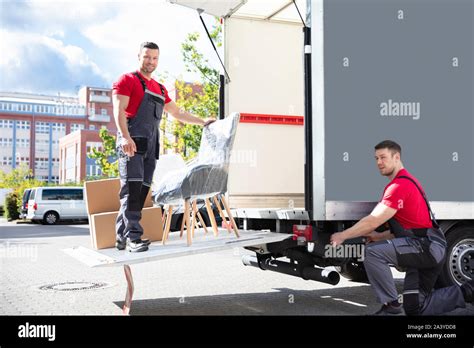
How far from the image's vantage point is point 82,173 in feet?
298

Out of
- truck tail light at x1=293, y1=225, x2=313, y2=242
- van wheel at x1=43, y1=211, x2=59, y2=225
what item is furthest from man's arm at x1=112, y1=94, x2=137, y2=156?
van wheel at x1=43, y1=211, x2=59, y2=225

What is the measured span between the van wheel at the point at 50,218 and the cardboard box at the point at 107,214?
22392 mm

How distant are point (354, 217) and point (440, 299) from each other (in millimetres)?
1093

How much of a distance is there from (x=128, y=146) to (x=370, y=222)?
2.29m

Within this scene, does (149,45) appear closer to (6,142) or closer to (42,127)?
(6,142)

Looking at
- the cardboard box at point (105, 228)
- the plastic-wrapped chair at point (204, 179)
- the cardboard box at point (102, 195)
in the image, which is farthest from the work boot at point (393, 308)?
the cardboard box at point (102, 195)

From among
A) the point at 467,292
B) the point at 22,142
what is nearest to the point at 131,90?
the point at 467,292

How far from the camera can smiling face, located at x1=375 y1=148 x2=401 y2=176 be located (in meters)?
5.54

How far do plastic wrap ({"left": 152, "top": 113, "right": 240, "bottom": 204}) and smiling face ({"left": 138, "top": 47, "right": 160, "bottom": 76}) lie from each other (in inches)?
39.7

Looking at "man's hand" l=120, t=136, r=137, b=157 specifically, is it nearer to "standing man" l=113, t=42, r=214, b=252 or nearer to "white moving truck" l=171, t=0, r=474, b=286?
"standing man" l=113, t=42, r=214, b=252

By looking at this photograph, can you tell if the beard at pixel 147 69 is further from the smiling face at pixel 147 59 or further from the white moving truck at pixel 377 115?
the white moving truck at pixel 377 115

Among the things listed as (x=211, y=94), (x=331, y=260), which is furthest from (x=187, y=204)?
(x=211, y=94)

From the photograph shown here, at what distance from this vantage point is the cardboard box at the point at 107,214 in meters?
5.96
